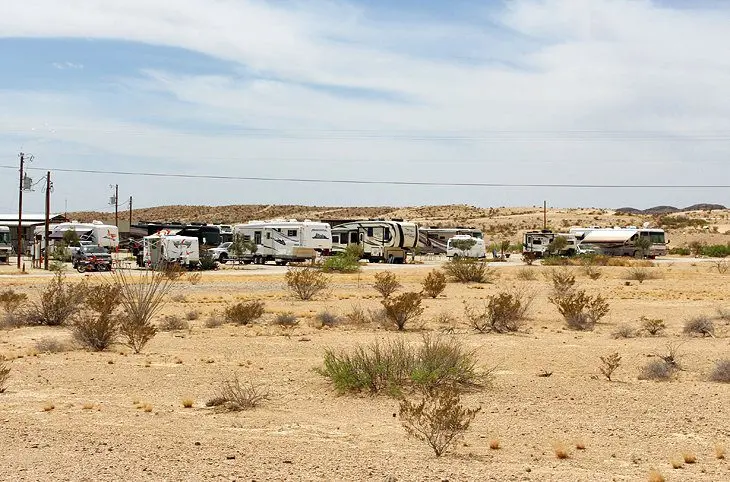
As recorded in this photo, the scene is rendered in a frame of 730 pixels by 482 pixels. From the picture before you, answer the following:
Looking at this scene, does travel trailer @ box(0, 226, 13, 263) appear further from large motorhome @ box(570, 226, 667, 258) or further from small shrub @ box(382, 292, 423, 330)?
small shrub @ box(382, 292, 423, 330)

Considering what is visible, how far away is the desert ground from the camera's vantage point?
326 inches

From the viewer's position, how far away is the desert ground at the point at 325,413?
828 centimetres

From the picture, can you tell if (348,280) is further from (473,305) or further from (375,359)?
(375,359)

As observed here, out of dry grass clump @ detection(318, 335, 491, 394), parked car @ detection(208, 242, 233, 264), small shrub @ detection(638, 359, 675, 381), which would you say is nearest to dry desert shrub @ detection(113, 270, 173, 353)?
dry grass clump @ detection(318, 335, 491, 394)

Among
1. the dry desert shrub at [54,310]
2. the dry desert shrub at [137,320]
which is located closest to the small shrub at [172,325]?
the dry desert shrub at [137,320]

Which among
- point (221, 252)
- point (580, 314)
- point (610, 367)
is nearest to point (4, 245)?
point (221, 252)

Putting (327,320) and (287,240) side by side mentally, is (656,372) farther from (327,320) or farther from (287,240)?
(287,240)

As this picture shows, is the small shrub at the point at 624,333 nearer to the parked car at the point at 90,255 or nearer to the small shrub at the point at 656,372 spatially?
the small shrub at the point at 656,372

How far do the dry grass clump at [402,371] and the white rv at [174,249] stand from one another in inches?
1331

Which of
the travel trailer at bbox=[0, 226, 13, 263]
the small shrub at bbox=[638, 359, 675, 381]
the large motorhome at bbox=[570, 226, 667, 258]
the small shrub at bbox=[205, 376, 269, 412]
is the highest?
the large motorhome at bbox=[570, 226, 667, 258]

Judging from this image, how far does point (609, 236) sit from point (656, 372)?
54525mm

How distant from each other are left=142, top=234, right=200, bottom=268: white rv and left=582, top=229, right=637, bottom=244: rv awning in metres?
32.0

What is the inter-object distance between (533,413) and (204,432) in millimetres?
3983

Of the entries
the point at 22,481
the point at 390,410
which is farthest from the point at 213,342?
the point at 22,481
